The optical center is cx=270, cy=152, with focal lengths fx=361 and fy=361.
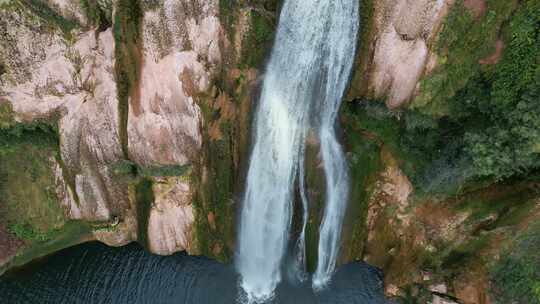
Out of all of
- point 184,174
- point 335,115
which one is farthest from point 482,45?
point 184,174

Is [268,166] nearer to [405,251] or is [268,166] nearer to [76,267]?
[405,251]

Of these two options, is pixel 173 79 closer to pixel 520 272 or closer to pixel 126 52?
pixel 126 52

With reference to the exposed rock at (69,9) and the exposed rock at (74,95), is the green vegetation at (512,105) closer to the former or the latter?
the exposed rock at (74,95)

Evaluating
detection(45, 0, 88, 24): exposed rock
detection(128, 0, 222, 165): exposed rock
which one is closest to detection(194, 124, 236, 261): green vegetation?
detection(128, 0, 222, 165): exposed rock

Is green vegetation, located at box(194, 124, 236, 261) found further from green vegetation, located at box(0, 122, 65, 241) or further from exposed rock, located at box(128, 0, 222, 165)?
green vegetation, located at box(0, 122, 65, 241)

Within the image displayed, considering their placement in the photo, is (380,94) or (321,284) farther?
(321,284)

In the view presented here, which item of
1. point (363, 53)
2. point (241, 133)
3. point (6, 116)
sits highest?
point (363, 53)

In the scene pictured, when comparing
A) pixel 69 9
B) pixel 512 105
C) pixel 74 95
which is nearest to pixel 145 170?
pixel 74 95
